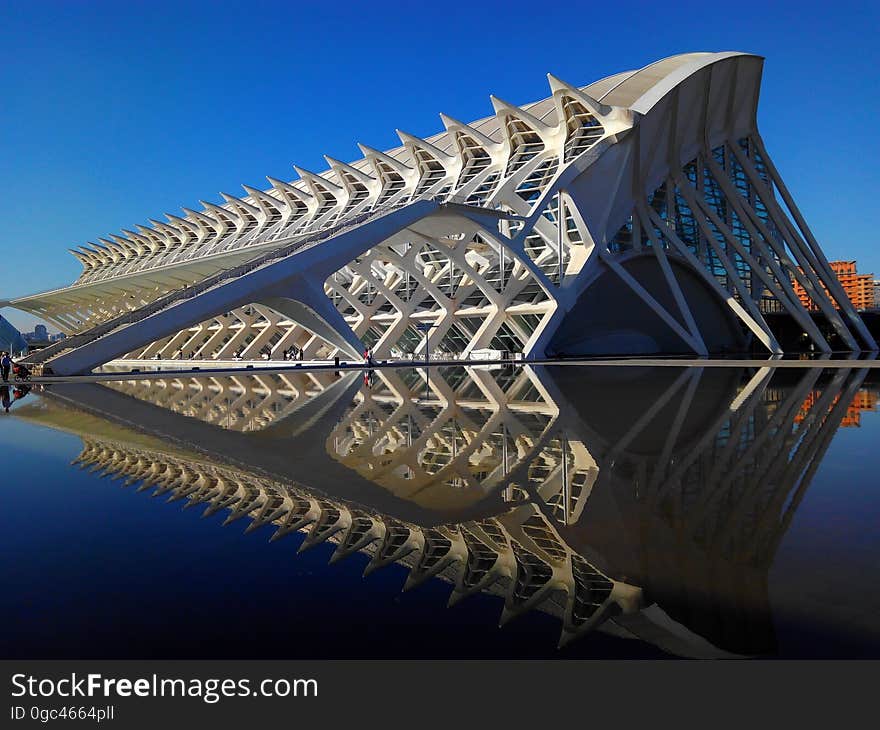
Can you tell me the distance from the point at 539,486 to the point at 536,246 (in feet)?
94.9

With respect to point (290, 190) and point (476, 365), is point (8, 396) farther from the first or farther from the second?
point (290, 190)

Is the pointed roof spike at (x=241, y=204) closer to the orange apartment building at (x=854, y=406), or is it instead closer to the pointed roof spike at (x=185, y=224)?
the pointed roof spike at (x=185, y=224)

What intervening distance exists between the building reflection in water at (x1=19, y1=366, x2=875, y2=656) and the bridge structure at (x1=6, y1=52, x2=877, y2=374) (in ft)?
37.9

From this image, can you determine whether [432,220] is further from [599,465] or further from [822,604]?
[822,604]

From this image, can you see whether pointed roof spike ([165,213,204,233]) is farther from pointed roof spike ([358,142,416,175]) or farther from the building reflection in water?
the building reflection in water

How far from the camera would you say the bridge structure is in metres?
22.9

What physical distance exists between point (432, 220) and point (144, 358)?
29219 millimetres

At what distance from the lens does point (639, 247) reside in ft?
108

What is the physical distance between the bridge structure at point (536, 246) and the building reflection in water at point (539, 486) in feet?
37.9

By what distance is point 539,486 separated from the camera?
489 cm

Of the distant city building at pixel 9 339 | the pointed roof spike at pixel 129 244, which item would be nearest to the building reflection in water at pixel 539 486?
the distant city building at pixel 9 339

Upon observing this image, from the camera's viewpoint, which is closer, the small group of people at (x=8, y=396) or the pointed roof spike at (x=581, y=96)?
the small group of people at (x=8, y=396)

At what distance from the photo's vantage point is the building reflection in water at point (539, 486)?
2.81 metres
